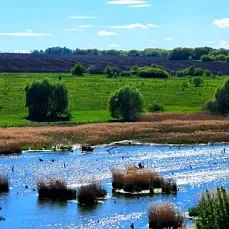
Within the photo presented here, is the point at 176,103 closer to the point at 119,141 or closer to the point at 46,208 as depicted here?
the point at 119,141

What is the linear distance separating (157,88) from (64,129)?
66687 millimetres

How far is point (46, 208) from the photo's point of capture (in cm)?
5275

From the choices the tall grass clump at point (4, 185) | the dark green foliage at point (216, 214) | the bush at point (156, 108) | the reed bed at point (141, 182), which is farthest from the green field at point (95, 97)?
the dark green foliage at point (216, 214)

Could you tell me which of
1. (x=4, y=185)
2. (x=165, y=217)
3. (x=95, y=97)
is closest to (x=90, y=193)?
(x=4, y=185)

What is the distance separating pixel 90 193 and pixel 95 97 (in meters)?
89.3

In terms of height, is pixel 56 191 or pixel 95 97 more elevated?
pixel 95 97

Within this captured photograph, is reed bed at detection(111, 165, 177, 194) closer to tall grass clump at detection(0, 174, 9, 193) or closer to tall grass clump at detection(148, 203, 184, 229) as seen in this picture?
tall grass clump at detection(0, 174, 9, 193)

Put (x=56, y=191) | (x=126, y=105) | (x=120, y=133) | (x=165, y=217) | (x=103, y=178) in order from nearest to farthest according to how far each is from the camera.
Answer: (x=165, y=217) → (x=56, y=191) → (x=103, y=178) → (x=120, y=133) → (x=126, y=105)

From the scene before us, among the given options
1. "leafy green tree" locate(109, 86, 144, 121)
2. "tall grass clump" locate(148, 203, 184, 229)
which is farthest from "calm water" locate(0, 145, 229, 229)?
"leafy green tree" locate(109, 86, 144, 121)

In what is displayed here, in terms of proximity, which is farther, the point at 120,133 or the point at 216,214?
the point at 120,133

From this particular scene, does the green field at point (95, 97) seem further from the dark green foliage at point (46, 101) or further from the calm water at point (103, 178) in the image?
the calm water at point (103, 178)

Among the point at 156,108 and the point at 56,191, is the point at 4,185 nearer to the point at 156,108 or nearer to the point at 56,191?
the point at 56,191

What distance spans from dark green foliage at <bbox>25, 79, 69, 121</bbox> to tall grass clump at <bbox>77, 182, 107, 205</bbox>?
A: 63.6m

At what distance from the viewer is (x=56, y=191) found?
55375 millimetres
